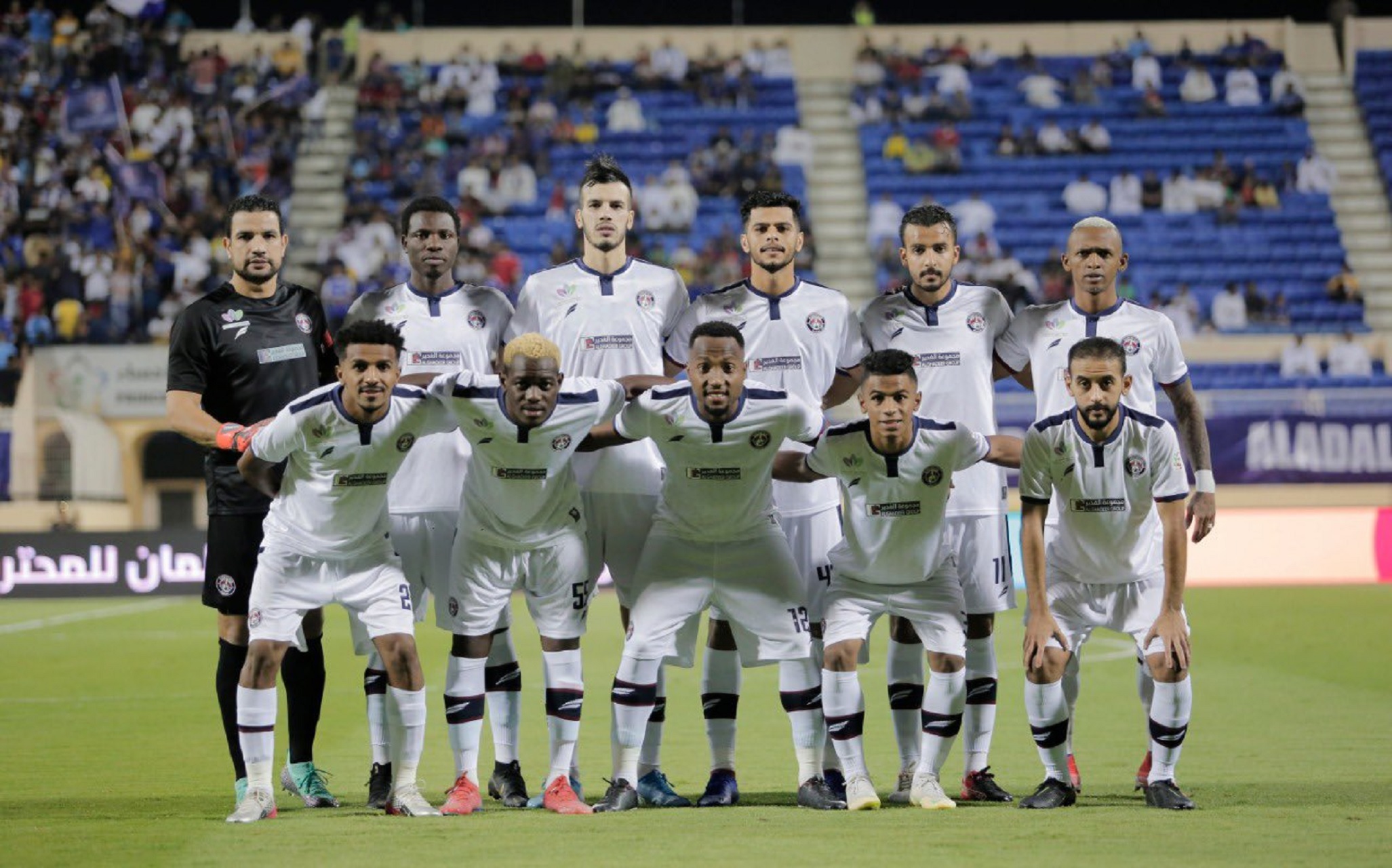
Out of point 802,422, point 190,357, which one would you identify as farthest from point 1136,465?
point 190,357

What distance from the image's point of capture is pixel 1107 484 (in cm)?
652

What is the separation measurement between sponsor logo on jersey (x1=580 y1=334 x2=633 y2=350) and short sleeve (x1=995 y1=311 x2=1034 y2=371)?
5.40ft

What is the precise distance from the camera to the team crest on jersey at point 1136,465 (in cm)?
649

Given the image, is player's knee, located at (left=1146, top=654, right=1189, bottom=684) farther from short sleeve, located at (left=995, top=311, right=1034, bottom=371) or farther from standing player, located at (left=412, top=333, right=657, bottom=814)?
standing player, located at (left=412, top=333, right=657, bottom=814)

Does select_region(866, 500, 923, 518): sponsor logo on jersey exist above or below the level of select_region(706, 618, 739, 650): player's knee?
above

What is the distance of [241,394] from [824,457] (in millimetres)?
2456

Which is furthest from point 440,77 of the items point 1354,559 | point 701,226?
point 1354,559

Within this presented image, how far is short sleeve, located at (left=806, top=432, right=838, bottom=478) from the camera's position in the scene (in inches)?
252

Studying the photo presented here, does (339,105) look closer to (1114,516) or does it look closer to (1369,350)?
(1369,350)

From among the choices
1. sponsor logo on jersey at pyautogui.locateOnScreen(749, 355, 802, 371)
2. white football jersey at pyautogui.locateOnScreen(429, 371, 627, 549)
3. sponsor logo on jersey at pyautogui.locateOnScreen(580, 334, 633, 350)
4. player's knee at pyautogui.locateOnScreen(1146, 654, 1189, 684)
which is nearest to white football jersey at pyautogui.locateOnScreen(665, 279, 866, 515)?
sponsor logo on jersey at pyautogui.locateOnScreen(749, 355, 802, 371)

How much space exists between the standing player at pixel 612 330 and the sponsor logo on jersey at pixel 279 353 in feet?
2.95

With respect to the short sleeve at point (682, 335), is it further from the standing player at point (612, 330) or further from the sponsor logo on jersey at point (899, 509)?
the sponsor logo on jersey at point (899, 509)

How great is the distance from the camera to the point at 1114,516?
654 cm

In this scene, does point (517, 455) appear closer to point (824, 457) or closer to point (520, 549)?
point (520, 549)
